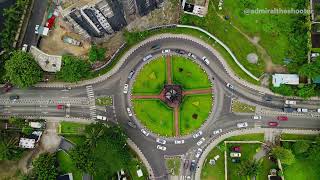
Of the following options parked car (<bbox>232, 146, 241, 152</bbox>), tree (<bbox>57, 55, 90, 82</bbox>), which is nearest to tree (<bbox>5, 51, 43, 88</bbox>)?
tree (<bbox>57, 55, 90, 82</bbox>)

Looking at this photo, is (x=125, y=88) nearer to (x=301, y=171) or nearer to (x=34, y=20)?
(x=34, y=20)

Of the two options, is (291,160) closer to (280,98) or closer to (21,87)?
(280,98)

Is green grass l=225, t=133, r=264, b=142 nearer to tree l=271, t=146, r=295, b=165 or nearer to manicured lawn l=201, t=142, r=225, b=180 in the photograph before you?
manicured lawn l=201, t=142, r=225, b=180

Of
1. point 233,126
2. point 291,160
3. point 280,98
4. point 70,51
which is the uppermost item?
point 70,51

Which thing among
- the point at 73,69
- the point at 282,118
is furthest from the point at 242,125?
the point at 73,69

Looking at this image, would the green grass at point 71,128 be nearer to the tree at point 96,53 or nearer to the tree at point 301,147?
the tree at point 96,53

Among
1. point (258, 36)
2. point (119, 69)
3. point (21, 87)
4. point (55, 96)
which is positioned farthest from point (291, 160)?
point (21, 87)
